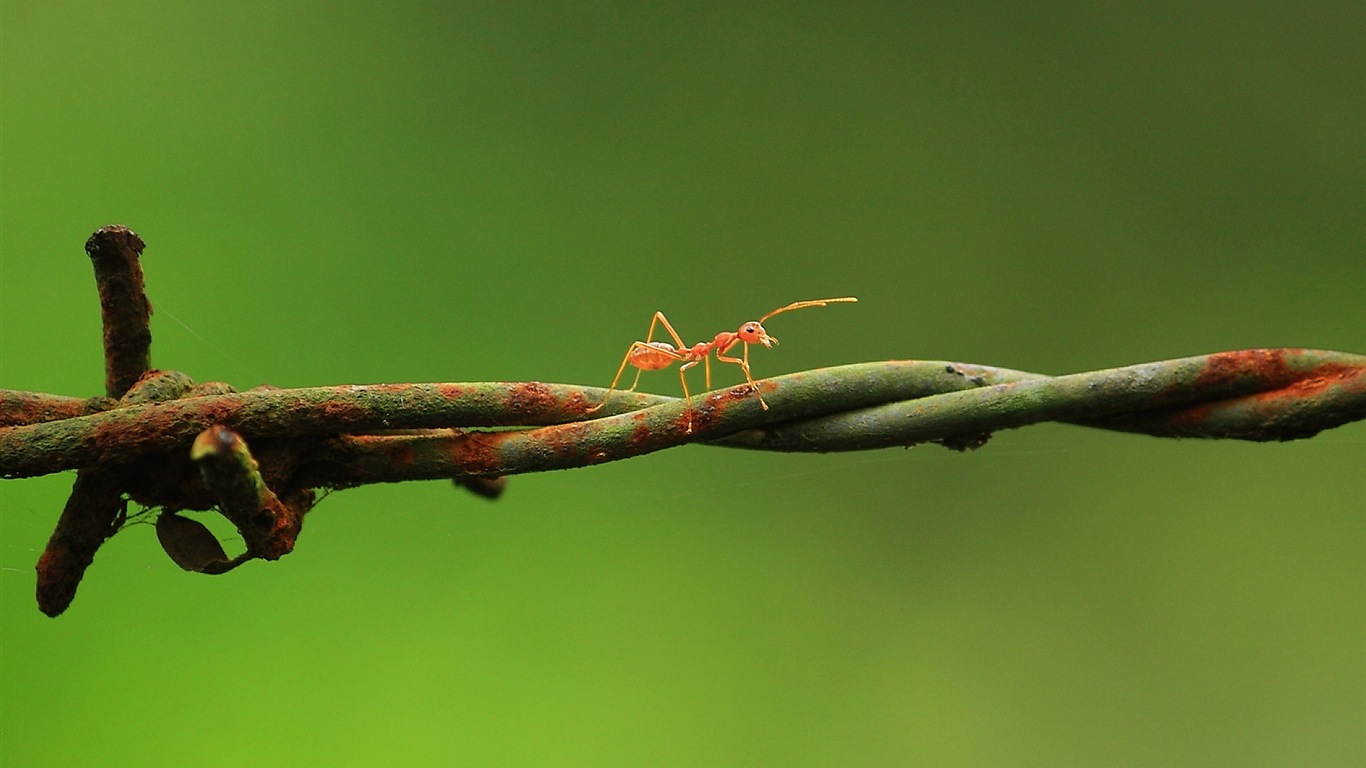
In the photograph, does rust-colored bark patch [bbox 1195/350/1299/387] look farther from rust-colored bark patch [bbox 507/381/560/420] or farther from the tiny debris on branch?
rust-colored bark patch [bbox 507/381/560/420]

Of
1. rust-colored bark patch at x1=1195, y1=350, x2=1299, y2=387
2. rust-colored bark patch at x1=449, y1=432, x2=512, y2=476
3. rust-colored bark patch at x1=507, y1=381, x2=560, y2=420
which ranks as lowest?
rust-colored bark patch at x1=449, y1=432, x2=512, y2=476

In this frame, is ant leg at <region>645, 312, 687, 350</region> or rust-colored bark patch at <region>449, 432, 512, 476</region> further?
ant leg at <region>645, 312, 687, 350</region>

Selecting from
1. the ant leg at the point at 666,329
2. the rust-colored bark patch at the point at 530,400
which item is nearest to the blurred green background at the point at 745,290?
the ant leg at the point at 666,329

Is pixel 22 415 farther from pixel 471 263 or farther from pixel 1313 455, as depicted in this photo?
pixel 1313 455

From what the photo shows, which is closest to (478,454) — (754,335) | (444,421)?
(444,421)

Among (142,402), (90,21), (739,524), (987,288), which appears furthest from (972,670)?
(90,21)

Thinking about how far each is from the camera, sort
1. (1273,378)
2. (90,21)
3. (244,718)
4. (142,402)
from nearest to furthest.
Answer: (142,402)
(1273,378)
(244,718)
(90,21)

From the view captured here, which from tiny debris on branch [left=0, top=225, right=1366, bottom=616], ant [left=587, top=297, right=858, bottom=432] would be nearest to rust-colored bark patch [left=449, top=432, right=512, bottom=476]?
tiny debris on branch [left=0, top=225, right=1366, bottom=616]

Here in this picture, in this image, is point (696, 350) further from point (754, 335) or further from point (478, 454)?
point (478, 454)
